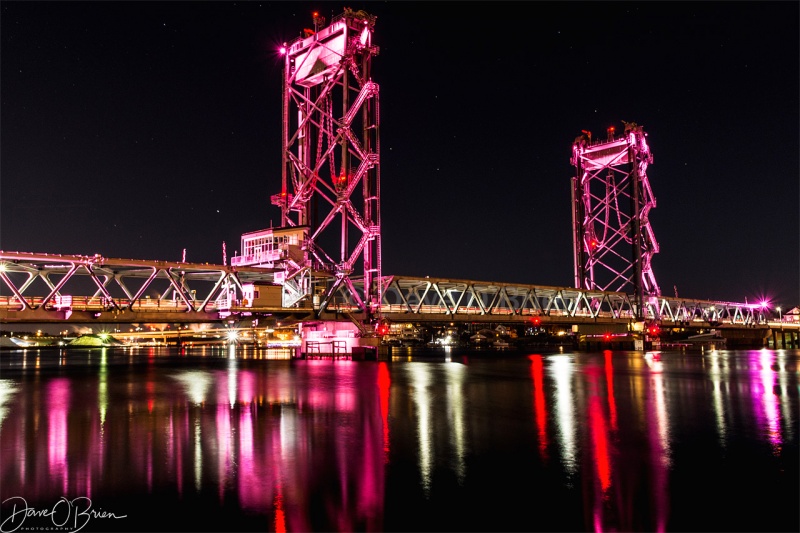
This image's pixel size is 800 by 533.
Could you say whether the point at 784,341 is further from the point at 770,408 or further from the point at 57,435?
the point at 57,435

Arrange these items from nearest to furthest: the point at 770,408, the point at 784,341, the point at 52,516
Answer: the point at 52,516, the point at 770,408, the point at 784,341

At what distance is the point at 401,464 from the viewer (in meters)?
11.1

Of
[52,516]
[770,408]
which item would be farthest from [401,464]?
[770,408]

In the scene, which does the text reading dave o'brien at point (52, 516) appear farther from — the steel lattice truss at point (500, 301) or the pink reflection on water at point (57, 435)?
the steel lattice truss at point (500, 301)

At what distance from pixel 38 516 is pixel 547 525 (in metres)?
6.76

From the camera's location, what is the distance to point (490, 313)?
75.6 meters

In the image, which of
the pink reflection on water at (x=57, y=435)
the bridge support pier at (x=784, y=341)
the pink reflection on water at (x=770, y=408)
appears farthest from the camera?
the bridge support pier at (x=784, y=341)

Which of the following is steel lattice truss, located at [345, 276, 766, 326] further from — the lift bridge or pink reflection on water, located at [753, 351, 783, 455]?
pink reflection on water, located at [753, 351, 783, 455]

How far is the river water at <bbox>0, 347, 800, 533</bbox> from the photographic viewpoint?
26.9ft

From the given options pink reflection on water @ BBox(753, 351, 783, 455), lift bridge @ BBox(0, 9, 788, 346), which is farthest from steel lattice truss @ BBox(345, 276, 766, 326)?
pink reflection on water @ BBox(753, 351, 783, 455)

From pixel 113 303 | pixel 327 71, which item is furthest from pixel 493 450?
pixel 327 71

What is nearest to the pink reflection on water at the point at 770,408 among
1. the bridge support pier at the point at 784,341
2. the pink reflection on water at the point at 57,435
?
the pink reflection on water at the point at 57,435

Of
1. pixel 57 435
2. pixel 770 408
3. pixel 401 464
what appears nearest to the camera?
pixel 401 464

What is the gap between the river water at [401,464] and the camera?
8.21 meters
